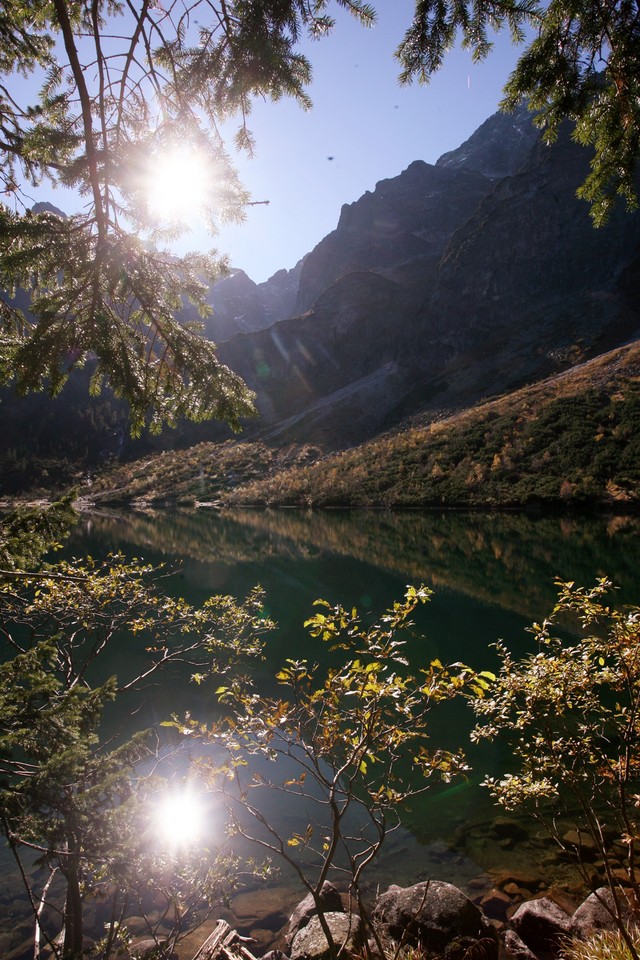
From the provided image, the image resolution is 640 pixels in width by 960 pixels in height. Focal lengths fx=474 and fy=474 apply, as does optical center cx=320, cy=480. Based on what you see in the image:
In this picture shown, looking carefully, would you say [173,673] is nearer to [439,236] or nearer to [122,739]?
[122,739]

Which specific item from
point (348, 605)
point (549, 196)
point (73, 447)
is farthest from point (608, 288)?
point (73, 447)

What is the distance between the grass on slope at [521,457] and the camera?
3931 cm

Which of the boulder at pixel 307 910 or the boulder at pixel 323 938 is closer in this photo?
the boulder at pixel 323 938

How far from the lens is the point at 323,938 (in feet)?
15.5

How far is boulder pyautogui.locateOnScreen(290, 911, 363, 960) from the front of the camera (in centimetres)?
446

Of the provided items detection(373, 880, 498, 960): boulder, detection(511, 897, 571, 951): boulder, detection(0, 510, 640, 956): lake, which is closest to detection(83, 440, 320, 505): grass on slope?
detection(0, 510, 640, 956): lake

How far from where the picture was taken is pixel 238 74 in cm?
392

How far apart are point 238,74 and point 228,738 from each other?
561 centimetres

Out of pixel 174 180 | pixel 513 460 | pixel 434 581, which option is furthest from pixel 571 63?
pixel 513 460

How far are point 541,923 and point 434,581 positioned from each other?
55.5 ft

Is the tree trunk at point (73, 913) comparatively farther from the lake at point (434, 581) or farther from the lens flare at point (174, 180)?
the lens flare at point (174, 180)

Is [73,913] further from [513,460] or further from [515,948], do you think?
[513,460]

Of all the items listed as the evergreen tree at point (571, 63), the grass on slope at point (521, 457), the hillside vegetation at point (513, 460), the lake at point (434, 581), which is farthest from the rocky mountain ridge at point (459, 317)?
the evergreen tree at point (571, 63)

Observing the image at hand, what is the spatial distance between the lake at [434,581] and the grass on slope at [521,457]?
4892mm
